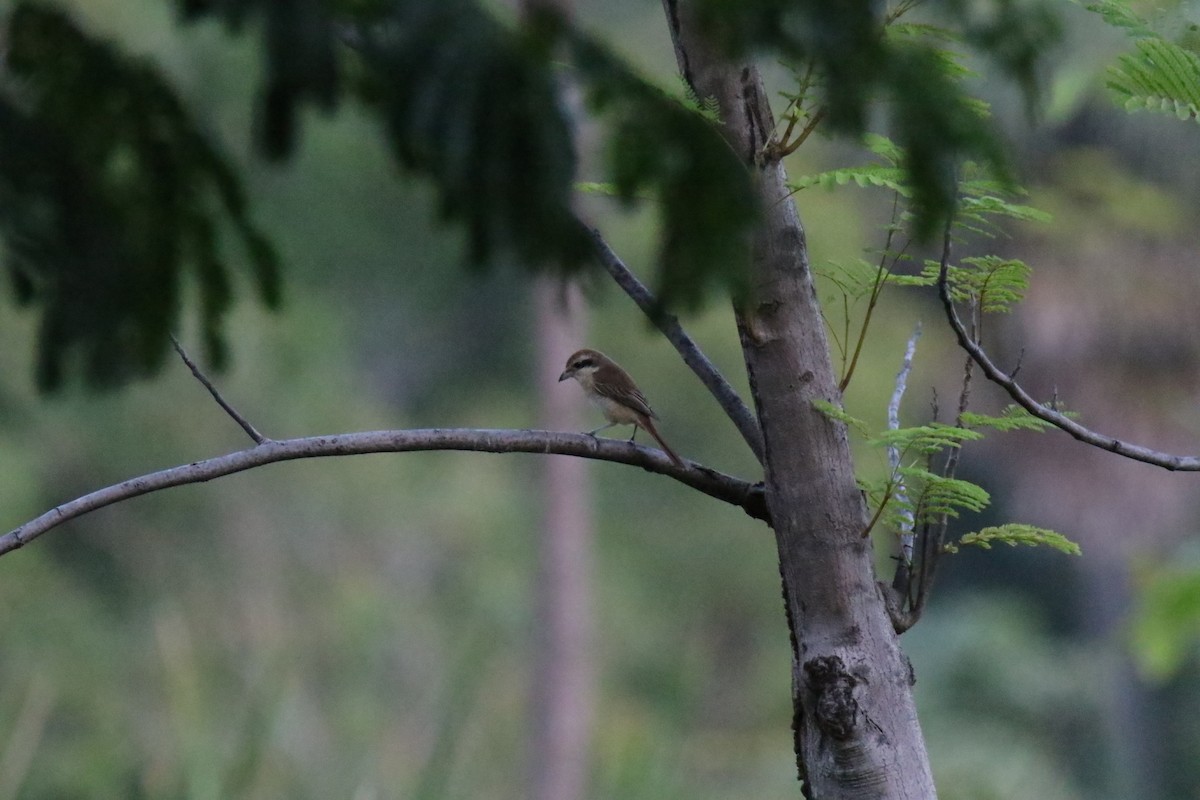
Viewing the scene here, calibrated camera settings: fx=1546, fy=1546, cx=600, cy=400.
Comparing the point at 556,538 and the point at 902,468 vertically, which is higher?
the point at 556,538

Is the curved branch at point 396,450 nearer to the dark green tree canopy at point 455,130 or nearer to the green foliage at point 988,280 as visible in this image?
the green foliage at point 988,280

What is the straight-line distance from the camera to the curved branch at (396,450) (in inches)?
105

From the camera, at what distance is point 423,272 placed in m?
27.6

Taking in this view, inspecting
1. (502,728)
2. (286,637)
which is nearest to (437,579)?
(286,637)

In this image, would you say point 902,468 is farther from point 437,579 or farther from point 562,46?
point 437,579

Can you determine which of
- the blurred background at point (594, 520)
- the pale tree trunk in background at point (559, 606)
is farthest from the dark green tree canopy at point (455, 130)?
the pale tree trunk in background at point (559, 606)

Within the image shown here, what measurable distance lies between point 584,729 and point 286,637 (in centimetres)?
463

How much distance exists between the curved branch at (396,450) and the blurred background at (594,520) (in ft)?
31.3

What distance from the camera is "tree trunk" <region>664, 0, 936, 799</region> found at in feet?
8.77

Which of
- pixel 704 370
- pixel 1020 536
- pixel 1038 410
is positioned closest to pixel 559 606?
pixel 704 370

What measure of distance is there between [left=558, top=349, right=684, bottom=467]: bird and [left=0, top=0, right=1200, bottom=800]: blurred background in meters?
6.33

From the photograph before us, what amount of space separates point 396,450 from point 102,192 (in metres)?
1.05

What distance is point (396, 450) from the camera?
2867 millimetres

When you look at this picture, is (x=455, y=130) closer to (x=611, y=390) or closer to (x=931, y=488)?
(x=931, y=488)
